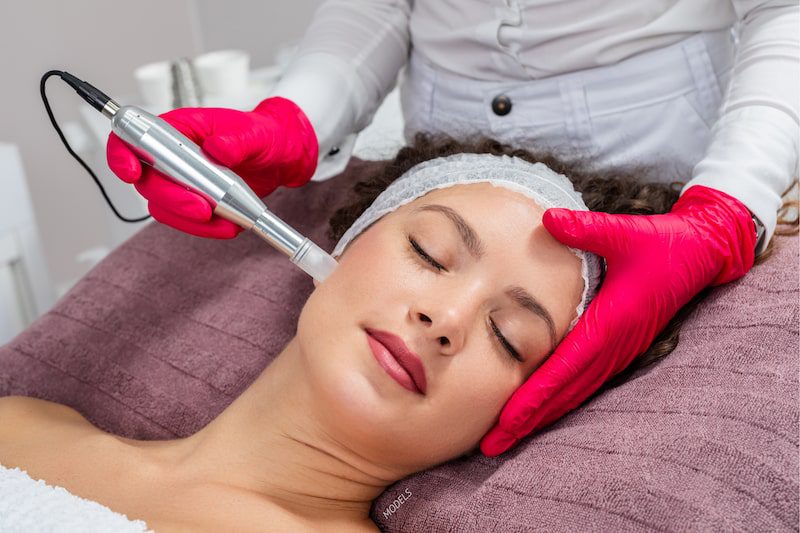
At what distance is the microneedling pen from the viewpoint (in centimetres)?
104

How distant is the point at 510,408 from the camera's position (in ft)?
3.36

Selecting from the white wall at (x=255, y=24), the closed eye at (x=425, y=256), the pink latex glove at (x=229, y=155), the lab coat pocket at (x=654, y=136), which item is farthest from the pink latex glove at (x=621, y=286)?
the white wall at (x=255, y=24)

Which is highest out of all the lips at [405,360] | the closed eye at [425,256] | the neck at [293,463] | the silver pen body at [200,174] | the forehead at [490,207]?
the silver pen body at [200,174]

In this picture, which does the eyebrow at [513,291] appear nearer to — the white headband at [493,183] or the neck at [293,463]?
the white headband at [493,183]

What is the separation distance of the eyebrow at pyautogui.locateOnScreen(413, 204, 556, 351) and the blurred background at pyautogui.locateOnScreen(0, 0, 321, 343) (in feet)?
4.10

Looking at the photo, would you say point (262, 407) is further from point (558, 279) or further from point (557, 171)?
point (557, 171)

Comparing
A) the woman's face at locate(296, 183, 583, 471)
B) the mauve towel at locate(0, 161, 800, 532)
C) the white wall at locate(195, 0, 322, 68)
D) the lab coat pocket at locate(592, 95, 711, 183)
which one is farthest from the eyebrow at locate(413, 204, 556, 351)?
the white wall at locate(195, 0, 322, 68)

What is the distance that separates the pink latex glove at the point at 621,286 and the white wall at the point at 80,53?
1823 millimetres

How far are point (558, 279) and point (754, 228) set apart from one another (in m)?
0.30

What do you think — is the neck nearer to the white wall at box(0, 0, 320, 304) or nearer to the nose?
the nose

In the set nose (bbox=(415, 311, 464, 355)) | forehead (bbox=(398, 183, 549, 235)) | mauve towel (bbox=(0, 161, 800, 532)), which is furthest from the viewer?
forehead (bbox=(398, 183, 549, 235))

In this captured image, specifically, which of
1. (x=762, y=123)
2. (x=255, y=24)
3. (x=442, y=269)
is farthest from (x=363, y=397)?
(x=255, y=24)

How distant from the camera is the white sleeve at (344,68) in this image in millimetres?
1448

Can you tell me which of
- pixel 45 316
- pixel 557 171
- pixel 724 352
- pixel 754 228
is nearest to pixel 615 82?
pixel 557 171
